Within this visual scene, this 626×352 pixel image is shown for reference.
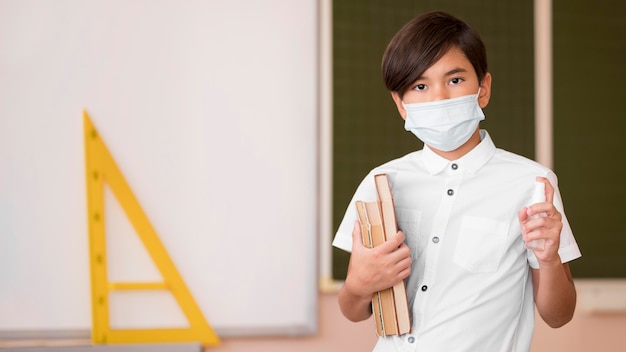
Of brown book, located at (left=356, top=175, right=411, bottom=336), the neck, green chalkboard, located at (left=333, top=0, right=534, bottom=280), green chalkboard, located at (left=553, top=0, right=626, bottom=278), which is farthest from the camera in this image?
green chalkboard, located at (left=553, top=0, right=626, bottom=278)

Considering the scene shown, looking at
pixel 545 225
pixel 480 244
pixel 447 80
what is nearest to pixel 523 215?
pixel 545 225

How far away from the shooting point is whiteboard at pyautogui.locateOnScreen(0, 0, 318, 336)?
207 cm

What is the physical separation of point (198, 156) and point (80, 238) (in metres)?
0.50

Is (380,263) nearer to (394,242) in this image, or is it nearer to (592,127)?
(394,242)

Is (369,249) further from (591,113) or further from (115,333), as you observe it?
(591,113)

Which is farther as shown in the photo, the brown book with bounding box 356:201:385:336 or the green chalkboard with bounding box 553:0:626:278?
the green chalkboard with bounding box 553:0:626:278

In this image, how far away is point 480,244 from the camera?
3.19ft

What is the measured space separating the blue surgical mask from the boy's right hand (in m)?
0.20

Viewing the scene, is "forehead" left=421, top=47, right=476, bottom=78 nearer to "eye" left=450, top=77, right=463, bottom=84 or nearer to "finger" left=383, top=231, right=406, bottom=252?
"eye" left=450, top=77, right=463, bottom=84

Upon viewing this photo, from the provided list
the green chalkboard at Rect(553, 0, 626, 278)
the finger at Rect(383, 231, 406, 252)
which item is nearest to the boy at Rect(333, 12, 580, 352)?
the finger at Rect(383, 231, 406, 252)

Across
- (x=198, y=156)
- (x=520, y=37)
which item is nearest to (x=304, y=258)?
(x=198, y=156)

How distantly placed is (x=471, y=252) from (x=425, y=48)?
0.34 m

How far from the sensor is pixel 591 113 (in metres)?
2.61

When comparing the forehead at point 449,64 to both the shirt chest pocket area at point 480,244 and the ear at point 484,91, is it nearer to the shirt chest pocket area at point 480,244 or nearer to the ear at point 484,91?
the ear at point 484,91
